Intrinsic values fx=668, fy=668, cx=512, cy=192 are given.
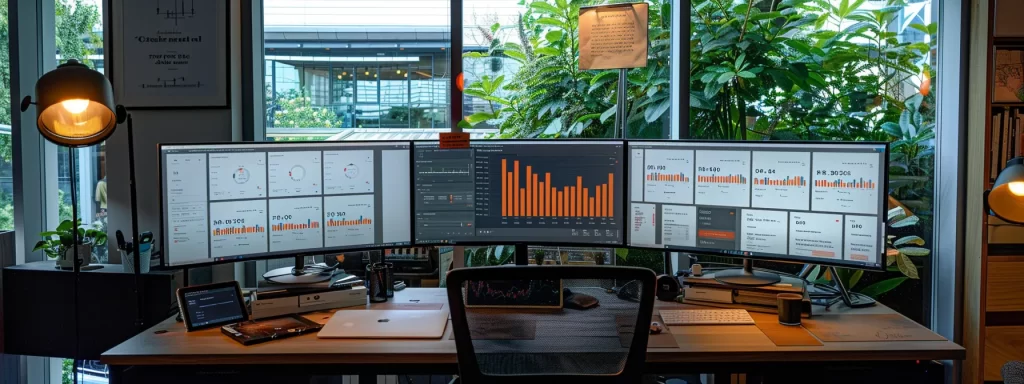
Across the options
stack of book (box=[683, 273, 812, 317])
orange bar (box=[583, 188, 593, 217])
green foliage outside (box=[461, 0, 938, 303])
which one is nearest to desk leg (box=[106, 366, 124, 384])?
orange bar (box=[583, 188, 593, 217])

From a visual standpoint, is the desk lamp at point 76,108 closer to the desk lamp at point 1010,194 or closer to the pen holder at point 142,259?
the pen holder at point 142,259

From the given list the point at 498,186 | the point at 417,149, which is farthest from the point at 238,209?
the point at 498,186

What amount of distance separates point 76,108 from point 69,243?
656 millimetres

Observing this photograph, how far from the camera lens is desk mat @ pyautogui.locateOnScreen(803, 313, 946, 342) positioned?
1760 mm

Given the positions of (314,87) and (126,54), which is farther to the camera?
(314,87)

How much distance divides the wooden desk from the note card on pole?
3.84 ft

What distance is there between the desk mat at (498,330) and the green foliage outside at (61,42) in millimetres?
2363

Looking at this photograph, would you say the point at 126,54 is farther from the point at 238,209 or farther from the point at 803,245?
the point at 803,245

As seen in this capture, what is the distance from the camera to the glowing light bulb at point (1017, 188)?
1.79 meters

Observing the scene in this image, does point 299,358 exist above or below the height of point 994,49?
below

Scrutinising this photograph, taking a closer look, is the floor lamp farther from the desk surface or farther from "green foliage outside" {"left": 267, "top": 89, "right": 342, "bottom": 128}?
"green foliage outside" {"left": 267, "top": 89, "right": 342, "bottom": 128}

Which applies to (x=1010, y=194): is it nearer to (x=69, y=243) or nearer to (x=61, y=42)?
(x=69, y=243)

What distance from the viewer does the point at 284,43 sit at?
9.00 ft

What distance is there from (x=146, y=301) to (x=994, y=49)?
313cm
